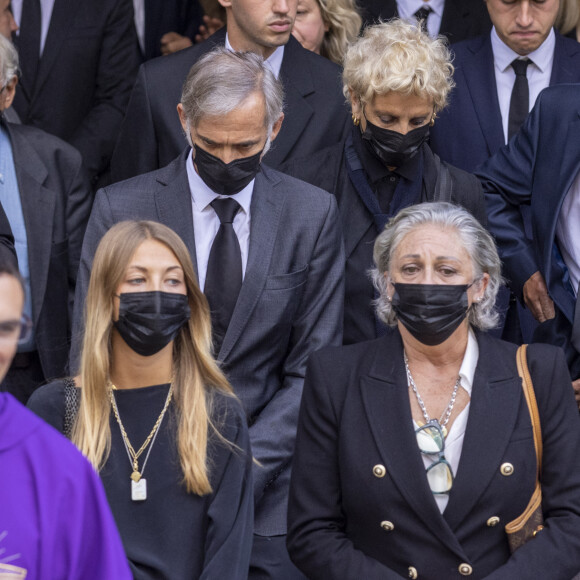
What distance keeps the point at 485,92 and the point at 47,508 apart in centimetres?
360

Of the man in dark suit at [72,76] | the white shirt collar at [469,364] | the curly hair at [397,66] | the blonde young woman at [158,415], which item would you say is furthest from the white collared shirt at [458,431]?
the man in dark suit at [72,76]

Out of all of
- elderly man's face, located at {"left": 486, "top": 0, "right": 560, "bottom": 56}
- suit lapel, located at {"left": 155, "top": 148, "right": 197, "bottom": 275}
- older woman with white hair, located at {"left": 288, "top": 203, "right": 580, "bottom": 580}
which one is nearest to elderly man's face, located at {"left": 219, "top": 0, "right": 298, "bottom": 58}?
suit lapel, located at {"left": 155, "top": 148, "right": 197, "bottom": 275}

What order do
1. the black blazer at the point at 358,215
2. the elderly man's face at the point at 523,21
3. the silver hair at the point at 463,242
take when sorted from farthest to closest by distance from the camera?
1. the elderly man's face at the point at 523,21
2. the black blazer at the point at 358,215
3. the silver hair at the point at 463,242

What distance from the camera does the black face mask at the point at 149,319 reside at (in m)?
3.81

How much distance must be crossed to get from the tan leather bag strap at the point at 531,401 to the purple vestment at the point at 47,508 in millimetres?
1626

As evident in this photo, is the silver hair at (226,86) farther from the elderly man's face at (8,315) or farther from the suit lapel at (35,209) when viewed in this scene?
the elderly man's face at (8,315)

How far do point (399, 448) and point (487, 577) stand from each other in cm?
46

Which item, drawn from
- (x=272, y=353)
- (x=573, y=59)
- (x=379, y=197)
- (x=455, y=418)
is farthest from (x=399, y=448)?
(x=573, y=59)

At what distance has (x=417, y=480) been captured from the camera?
387cm

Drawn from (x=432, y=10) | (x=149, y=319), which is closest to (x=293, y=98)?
(x=432, y=10)

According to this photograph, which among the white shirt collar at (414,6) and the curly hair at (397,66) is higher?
the white shirt collar at (414,6)

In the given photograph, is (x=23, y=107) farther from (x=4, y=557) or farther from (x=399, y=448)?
(x=4, y=557)

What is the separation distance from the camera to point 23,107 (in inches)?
249

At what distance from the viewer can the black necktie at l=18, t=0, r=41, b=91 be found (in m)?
6.26
